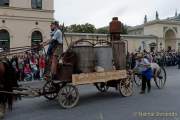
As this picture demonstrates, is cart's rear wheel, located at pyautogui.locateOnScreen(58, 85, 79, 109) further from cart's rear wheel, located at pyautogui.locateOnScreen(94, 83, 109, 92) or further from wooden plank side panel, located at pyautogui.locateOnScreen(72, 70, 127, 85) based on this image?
cart's rear wheel, located at pyautogui.locateOnScreen(94, 83, 109, 92)

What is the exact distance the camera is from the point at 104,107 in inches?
408

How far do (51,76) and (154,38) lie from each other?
1652 inches

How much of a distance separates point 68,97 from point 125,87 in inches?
115

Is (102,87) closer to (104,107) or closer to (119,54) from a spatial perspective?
(119,54)

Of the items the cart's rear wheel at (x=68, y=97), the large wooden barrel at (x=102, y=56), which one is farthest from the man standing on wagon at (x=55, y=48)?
the large wooden barrel at (x=102, y=56)

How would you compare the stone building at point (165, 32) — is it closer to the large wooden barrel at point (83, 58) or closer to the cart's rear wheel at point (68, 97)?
the large wooden barrel at point (83, 58)

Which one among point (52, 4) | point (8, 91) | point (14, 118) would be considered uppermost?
point (52, 4)

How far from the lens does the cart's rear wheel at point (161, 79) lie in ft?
48.6

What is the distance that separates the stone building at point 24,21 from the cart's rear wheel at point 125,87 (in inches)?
772

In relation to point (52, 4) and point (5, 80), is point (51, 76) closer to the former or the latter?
point (5, 80)

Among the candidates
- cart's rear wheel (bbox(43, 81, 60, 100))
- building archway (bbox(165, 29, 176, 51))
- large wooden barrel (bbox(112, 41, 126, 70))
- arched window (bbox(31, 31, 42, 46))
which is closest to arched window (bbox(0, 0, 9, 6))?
arched window (bbox(31, 31, 42, 46))

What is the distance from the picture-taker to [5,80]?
9.45 m

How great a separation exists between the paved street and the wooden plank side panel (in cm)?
71

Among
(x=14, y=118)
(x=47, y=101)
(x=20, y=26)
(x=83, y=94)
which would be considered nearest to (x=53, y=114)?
(x=14, y=118)
